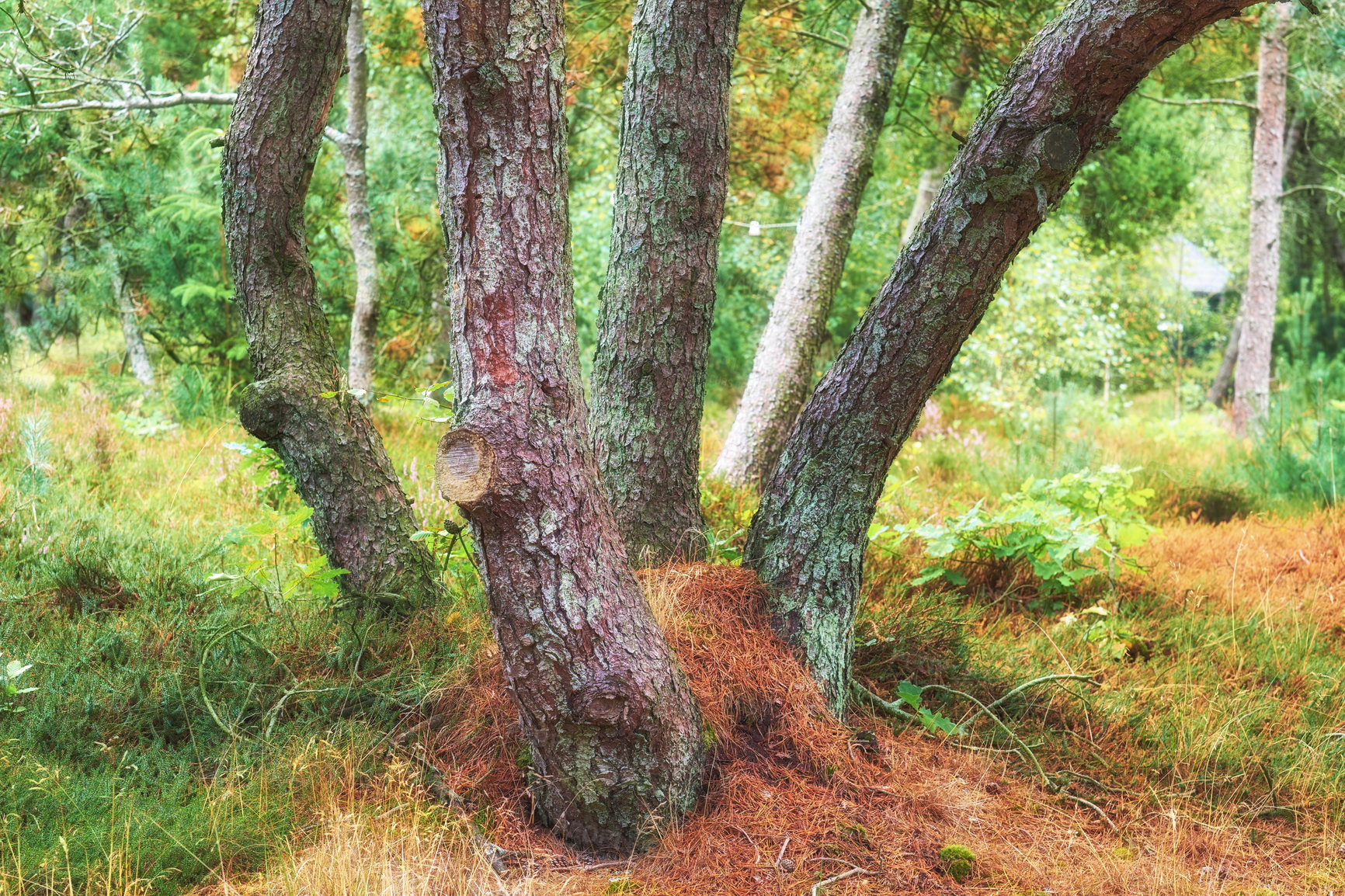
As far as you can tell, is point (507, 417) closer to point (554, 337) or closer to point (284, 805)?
point (554, 337)

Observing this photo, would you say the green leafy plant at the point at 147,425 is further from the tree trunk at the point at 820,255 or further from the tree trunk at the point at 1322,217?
the tree trunk at the point at 1322,217

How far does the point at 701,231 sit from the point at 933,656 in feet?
6.03

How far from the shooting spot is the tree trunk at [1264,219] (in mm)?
10570

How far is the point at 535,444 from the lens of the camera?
7.25 ft

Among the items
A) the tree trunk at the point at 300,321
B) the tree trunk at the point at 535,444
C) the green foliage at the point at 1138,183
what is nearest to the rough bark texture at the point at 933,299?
the tree trunk at the point at 535,444

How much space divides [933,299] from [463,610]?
197 cm

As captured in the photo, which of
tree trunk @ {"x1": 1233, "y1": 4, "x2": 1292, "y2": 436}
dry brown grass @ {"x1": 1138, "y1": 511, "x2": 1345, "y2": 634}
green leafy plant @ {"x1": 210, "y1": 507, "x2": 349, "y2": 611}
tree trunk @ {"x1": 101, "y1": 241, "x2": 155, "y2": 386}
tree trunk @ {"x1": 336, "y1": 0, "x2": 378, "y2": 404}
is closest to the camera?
green leafy plant @ {"x1": 210, "y1": 507, "x2": 349, "y2": 611}

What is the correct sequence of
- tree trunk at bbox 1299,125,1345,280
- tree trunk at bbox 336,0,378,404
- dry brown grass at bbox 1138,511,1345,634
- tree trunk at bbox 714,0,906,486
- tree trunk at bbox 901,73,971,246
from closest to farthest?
dry brown grass at bbox 1138,511,1345,634, tree trunk at bbox 714,0,906,486, tree trunk at bbox 336,0,378,404, tree trunk at bbox 901,73,971,246, tree trunk at bbox 1299,125,1345,280

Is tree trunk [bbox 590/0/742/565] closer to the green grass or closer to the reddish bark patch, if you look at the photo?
the reddish bark patch

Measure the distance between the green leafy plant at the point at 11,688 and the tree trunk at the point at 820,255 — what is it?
3776 mm

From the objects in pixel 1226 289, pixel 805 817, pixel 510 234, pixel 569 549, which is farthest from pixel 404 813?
pixel 1226 289

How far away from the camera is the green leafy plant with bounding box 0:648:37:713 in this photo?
2527 millimetres

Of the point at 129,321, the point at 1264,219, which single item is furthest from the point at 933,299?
the point at 1264,219

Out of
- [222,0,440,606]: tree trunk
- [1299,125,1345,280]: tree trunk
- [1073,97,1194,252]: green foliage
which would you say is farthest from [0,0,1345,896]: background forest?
[1299,125,1345,280]: tree trunk
